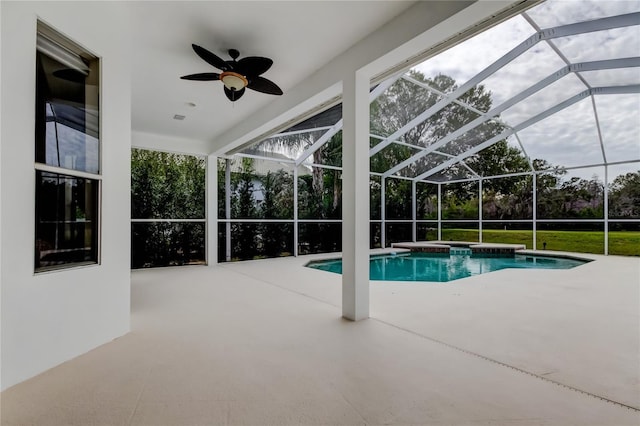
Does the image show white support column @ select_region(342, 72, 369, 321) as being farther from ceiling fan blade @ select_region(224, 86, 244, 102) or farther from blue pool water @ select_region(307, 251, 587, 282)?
blue pool water @ select_region(307, 251, 587, 282)

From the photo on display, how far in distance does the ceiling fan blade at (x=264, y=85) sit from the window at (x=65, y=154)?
142 cm

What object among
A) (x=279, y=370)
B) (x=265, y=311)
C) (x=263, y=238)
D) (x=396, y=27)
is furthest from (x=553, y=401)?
(x=263, y=238)

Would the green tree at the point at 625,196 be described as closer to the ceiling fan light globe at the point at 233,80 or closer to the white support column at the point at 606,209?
the white support column at the point at 606,209

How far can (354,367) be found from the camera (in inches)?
85.6

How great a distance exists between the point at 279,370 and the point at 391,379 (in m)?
0.73

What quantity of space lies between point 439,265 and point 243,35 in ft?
22.5

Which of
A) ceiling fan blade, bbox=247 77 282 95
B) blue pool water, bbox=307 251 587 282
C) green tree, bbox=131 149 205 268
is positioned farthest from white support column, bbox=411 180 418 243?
ceiling fan blade, bbox=247 77 282 95

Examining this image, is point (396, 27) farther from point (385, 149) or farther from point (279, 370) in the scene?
point (385, 149)

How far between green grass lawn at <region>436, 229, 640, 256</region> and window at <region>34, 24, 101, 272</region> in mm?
11760

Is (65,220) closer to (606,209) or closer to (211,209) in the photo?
(211,209)

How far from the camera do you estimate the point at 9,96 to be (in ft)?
6.34

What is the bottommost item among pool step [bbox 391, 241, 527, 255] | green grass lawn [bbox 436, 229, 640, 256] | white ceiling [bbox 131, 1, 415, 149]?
pool step [bbox 391, 241, 527, 255]

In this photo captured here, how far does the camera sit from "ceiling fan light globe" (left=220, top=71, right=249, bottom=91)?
321 centimetres

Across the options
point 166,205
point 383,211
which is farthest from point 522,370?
point 383,211
